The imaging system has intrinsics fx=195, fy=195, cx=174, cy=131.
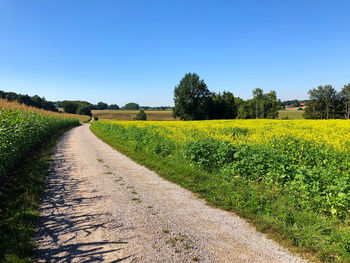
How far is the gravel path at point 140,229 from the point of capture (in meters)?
3.70

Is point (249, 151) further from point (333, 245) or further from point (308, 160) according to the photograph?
point (333, 245)

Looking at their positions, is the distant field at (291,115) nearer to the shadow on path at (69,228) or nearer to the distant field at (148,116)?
the distant field at (148,116)

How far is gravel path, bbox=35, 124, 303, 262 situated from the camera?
3.70m

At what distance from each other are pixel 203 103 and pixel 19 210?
2753 inches

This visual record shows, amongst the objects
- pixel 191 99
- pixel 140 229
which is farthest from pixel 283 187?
pixel 191 99

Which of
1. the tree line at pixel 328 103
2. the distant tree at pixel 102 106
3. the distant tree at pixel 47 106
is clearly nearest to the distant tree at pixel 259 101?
the tree line at pixel 328 103

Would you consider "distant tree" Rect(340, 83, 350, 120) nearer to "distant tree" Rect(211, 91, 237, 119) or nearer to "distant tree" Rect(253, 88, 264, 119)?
"distant tree" Rect(253, 88, 264, 119)

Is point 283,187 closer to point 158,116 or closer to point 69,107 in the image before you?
point 158,116

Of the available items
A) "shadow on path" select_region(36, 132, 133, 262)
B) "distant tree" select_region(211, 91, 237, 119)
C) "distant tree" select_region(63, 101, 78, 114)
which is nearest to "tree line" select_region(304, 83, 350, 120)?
"distant tree" select_region(211, 91, 237, 119)

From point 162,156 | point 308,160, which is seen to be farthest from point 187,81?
point 308,160

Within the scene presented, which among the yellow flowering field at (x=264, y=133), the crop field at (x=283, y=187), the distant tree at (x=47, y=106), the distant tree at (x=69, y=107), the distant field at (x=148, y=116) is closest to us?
the crop field at (x=283, y=187)

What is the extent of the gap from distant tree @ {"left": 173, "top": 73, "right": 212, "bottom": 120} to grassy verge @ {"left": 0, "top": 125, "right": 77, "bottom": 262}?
62.4 metres

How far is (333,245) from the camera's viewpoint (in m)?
3.84

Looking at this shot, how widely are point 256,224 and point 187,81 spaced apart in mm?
71566
